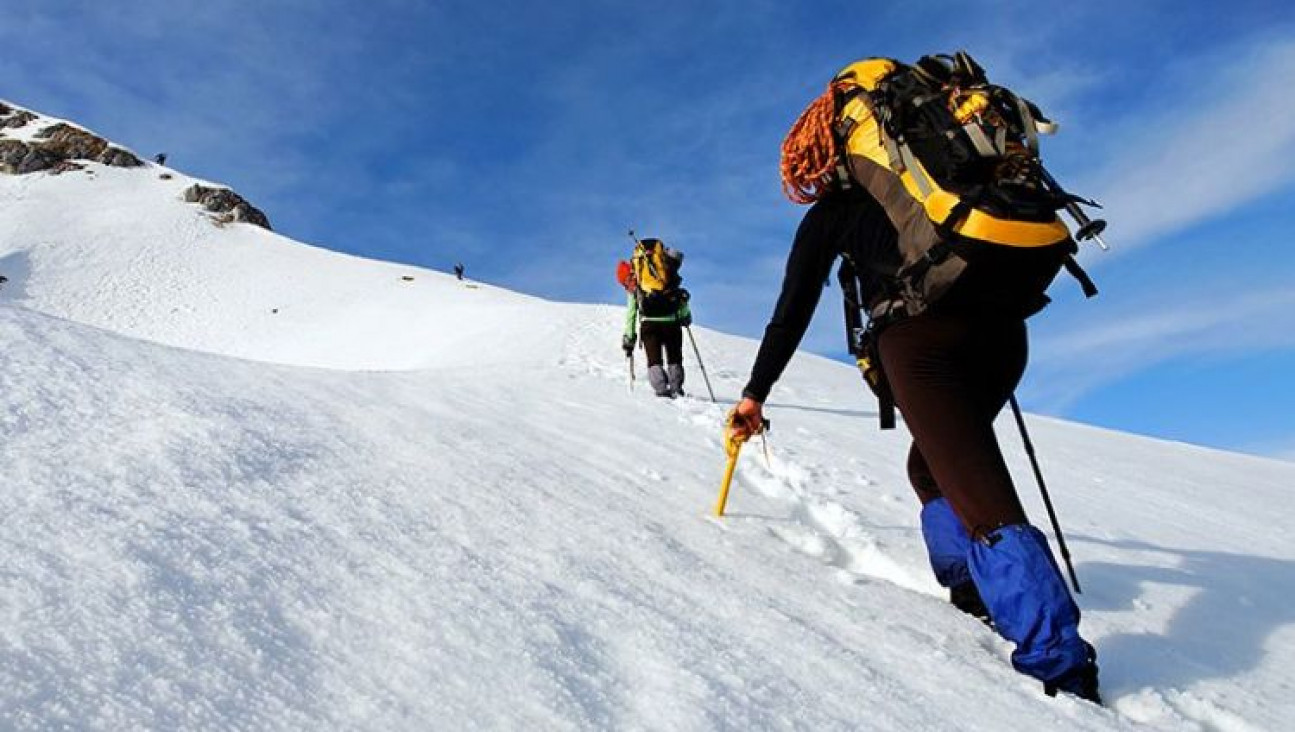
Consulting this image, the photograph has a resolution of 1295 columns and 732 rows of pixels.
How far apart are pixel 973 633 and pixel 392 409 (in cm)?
296

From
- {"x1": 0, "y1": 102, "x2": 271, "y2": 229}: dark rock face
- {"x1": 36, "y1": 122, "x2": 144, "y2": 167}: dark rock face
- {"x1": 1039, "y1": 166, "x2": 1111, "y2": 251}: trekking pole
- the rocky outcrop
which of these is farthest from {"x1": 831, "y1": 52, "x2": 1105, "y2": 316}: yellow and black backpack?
{"x1": 36, "y1": 122, "x2": 144, "y2": 167}: dark rock face

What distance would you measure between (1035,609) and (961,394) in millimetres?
687

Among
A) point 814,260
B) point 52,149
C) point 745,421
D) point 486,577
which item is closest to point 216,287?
point 52,149

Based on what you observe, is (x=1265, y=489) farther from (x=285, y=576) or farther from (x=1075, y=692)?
(x=285, y=576)

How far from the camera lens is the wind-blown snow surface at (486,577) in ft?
5.13

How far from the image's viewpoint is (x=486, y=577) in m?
2.25

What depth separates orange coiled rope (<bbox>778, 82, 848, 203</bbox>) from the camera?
3041 mm

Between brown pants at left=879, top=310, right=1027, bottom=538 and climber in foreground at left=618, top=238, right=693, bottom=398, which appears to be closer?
brown pants at left=879, top=310, right=1027, bottom=538

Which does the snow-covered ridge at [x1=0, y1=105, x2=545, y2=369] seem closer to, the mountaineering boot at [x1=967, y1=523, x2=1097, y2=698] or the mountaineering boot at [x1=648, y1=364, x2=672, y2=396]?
the mountaineering boot at [x1=648, y1=364, x2=672, y2=396]

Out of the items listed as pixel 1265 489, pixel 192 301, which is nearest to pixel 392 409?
pixel 1265 489

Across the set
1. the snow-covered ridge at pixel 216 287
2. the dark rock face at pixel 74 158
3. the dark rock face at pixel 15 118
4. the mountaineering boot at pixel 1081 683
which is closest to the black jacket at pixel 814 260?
the mountaineering boot at pixel 1081 683

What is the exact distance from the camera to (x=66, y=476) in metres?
2.14

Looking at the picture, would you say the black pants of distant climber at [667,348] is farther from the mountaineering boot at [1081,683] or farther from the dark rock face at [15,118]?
the dark rock face at [15,118]

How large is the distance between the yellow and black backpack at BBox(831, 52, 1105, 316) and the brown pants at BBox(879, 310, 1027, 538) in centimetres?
10
